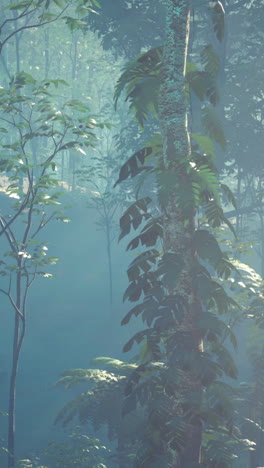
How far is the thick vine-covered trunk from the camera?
4344 millimetres

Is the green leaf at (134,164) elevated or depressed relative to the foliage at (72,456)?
elevated

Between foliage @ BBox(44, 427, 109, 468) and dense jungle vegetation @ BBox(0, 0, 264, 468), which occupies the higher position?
dense jungle vegetation @ BBox(0, 0, 264, 468)

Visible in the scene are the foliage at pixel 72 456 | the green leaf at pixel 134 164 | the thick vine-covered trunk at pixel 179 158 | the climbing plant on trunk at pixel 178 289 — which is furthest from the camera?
the foliage at pixel 72 456

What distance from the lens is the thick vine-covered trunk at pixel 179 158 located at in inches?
171

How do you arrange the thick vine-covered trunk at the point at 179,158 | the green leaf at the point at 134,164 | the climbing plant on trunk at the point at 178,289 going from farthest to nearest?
the green leaf at the point at 134,164, the thick vine-covered trunk at the point at 179,158, the climbing plant on trunk at the point at 178,289

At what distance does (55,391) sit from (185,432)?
487 inches

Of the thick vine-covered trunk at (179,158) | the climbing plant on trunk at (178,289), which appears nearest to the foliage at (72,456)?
the climbing plant on trunk at (178,289)

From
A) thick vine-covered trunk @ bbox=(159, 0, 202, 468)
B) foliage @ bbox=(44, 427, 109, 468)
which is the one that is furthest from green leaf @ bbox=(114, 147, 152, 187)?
foliage @ bbox=(44, 427, 109, 468)

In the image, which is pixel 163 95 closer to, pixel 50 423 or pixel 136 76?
pixel 136 76

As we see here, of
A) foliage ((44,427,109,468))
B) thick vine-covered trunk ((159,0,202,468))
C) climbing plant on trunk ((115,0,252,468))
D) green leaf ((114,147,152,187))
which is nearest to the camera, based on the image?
climbing plant on trunk ((115,0,252,468))

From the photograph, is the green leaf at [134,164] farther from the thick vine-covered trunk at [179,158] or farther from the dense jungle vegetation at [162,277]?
the thick vine-covered trunk at [179,158]

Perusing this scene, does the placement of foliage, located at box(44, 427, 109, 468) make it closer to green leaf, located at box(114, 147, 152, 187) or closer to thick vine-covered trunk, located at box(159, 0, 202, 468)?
thick vine-covered trunk, located at box(159, 0, 202, 468)

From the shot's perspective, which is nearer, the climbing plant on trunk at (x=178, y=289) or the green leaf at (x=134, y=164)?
the climbing plant on trunk at (x=178, y=289)

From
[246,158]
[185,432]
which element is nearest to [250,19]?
[246,158]
